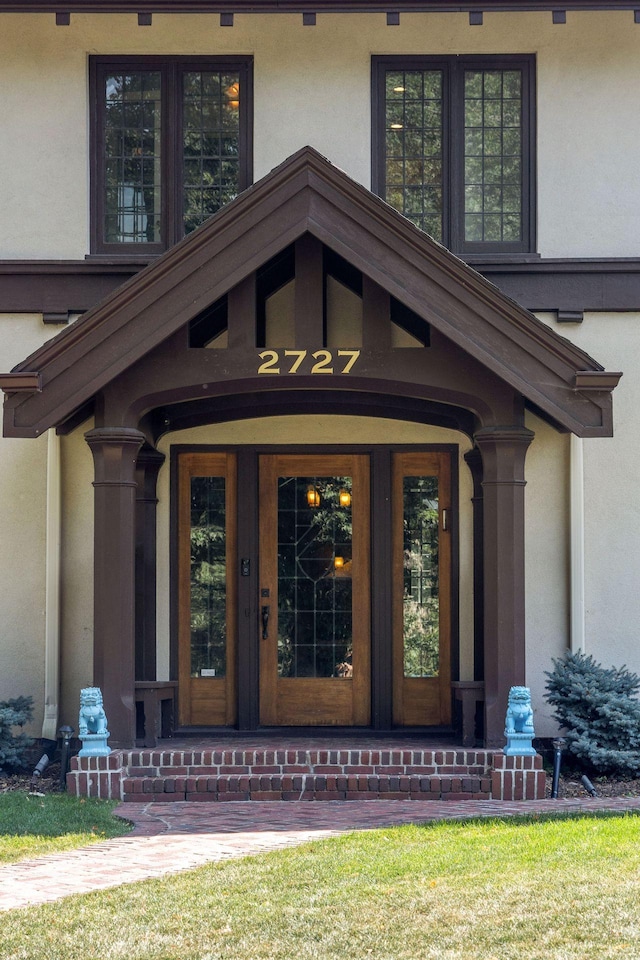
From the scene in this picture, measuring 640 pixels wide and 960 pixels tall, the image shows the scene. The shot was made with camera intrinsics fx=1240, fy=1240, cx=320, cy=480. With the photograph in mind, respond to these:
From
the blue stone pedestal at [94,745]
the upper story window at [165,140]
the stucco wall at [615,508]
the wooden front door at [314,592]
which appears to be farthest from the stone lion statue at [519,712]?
the upper story window at [165,140]

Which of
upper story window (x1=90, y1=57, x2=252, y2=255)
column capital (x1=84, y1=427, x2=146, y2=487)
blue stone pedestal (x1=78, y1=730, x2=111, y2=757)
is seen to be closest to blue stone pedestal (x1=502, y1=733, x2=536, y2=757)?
blue stone pedestal (x1=78, y1=730, x2=111, y2=757)

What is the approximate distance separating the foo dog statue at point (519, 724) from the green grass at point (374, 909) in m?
1.93

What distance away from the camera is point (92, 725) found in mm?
9398

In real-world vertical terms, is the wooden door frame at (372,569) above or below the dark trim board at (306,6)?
below

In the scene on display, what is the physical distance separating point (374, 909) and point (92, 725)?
390 centimetres

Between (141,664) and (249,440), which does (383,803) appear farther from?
(249,440)

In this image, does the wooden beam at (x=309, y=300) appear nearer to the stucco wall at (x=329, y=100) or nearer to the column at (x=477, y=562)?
the stucco wall at (x=329, y=100)

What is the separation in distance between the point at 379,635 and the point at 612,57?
5.70 m

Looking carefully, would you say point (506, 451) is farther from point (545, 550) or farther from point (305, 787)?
point (305, 787)

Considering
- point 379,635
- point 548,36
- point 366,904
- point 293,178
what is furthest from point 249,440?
point 366,904

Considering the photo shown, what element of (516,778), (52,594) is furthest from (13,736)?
(516,778)

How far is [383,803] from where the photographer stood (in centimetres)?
930

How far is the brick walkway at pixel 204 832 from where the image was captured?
6840mm

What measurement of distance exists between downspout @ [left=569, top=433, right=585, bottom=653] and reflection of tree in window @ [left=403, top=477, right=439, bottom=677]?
126cm
